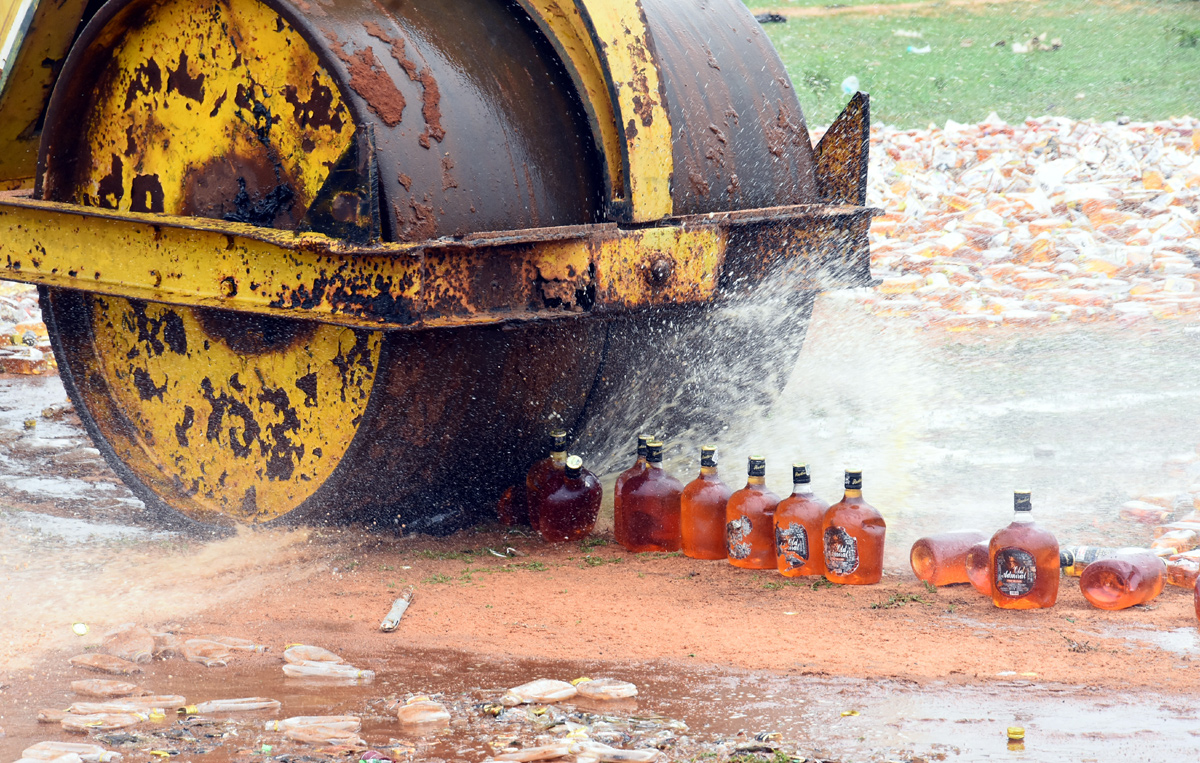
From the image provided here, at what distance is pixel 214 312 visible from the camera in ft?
13.8

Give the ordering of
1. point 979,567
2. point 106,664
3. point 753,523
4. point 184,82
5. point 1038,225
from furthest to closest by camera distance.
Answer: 1. point 1038,225
2. point 184,82
3. point 753,523
4. point 979,567
5. point 106,664

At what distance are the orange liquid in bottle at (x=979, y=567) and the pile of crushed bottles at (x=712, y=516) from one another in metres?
0.26

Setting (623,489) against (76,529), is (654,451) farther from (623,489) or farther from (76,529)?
(76,529)

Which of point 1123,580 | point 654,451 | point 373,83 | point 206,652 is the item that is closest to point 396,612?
point 206,652

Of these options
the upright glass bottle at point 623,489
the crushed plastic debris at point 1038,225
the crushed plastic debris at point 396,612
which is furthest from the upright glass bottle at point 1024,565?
the crushed plastic debris at point 1038,225

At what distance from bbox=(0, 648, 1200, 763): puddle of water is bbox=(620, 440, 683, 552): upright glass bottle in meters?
1.01

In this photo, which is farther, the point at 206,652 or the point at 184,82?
the point at 184,82

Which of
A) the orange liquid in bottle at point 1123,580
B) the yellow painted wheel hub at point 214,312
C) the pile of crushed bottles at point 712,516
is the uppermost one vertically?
the yellow painted wheel hub at point 214,312

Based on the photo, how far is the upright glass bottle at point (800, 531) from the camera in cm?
393

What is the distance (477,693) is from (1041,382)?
414 centimetres

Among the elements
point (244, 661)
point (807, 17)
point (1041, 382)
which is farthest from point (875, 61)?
point (244, 661)

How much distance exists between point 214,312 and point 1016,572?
256 cm

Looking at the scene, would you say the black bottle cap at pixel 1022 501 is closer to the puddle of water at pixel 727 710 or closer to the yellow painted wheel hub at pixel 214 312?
the puddle of water at pixel 727 710

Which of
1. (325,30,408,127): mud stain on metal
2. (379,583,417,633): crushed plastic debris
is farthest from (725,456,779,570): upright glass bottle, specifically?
(325,30,408,127): mud stain on metal
